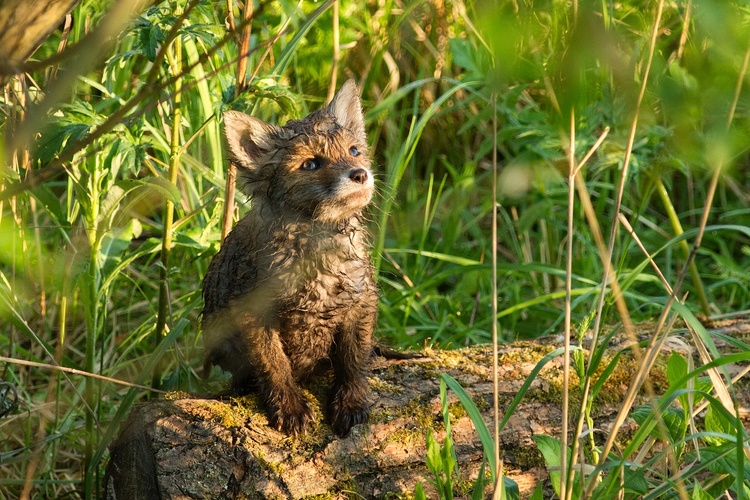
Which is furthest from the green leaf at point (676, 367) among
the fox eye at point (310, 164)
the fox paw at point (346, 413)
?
the fox eye at point (310, 164)

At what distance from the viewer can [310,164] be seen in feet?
11.7

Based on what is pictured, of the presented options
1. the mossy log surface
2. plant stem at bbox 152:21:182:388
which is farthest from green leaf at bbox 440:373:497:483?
plant stem at bbox 152:21:182:388

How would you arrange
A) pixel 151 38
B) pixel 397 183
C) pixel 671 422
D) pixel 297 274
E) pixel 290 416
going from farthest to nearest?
pixel 397 183 < pixel 297 274 < pixel 290 416 < pixel 151 38 < pixel 671 422

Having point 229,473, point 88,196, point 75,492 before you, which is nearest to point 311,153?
point 88,196

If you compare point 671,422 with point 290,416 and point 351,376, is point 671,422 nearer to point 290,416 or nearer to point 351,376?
point 351,376

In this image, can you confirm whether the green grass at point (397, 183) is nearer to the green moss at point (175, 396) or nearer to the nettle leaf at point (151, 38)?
the nettle leaf at point (151, 38)

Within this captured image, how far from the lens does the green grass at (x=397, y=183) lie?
71.4 inches

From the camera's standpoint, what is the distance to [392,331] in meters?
5.00

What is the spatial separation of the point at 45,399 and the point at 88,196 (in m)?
1.33

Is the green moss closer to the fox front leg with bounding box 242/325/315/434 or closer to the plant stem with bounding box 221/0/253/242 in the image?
the fox front leg with bounding box 242/325/315/434

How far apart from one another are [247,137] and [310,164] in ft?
0.99

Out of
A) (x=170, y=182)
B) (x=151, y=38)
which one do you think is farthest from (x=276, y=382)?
(x=151, y=38)

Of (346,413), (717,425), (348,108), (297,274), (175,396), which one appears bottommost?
(717,425)

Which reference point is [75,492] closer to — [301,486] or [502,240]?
[301,486]
